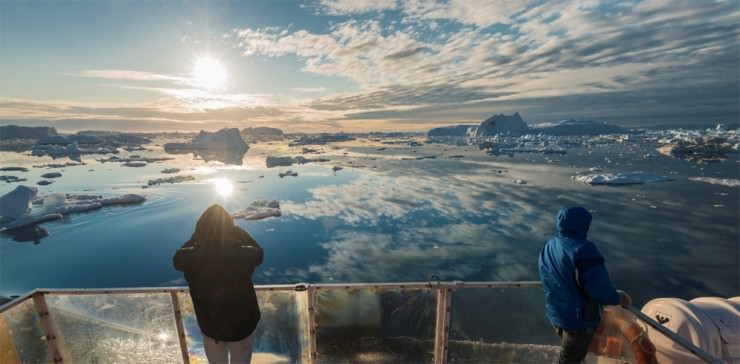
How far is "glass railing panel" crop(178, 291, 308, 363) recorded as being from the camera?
311cm

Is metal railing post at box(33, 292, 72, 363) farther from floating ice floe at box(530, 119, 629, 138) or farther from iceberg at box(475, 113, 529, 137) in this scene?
floating ice floe at box(530, 119, 629, 138)

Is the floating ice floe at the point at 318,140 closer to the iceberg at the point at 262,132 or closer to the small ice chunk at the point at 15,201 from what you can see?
the iceberg at the point at 262,132

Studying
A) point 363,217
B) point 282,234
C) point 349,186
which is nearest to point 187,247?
point 282,234

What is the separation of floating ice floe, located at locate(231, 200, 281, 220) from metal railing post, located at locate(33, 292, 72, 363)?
17596mm

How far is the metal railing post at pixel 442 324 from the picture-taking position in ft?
10.1

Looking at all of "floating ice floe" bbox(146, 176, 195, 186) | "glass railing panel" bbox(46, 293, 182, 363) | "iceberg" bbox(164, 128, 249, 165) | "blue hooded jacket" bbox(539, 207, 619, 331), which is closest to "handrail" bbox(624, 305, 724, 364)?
"blue hooded jacket" bbox(539, 207, 619, 331)

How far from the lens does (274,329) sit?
3285 millimetres

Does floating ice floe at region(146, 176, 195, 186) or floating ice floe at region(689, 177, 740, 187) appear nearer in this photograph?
floating ice floe at region(689, 177, 740, 187)

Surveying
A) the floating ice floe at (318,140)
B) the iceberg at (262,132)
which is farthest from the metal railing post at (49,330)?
the iceberg at (262,132)

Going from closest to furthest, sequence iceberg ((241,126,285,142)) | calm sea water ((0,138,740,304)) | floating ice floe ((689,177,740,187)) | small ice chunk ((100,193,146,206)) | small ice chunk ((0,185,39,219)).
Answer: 1. calm sea water ((0,138,740,304))
2. small ice chunk ((0,185,39,219))
3. small ice chunk ((100,193,146,206))
4. floating ice floe ((689,177,740,187))
5. iceberg ((241,126,285,142))

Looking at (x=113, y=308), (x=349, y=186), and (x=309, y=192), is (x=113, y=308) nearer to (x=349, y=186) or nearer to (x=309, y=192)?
(x=309, y=192)

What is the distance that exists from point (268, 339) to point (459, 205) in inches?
832

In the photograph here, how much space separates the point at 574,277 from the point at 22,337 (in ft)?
14.5

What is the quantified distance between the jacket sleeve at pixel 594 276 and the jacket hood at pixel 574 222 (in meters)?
0.11
